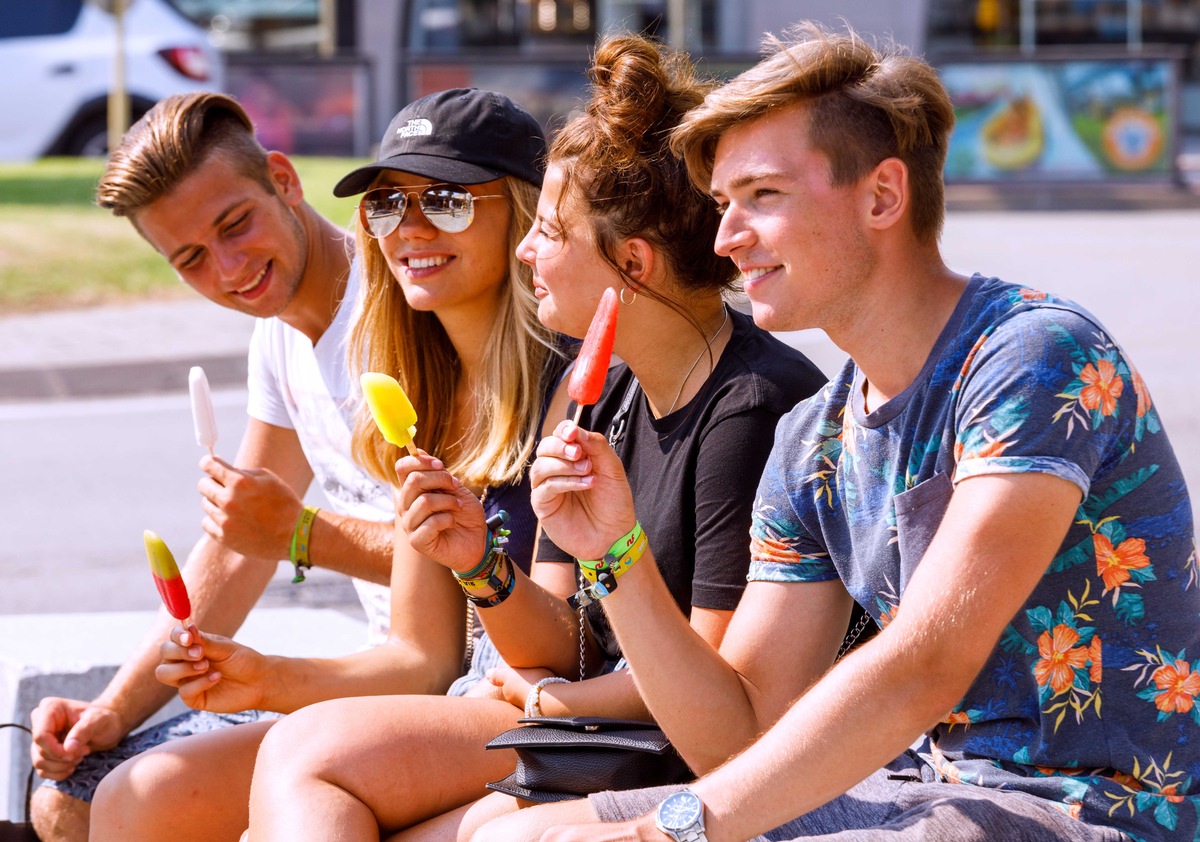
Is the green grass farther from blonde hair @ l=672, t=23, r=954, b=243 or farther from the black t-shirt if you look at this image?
blonde hair @ l=672, t=23, r=954, b=243

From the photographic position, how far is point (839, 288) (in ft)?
7.22

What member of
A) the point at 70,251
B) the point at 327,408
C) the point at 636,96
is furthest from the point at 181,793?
the point at 70,251

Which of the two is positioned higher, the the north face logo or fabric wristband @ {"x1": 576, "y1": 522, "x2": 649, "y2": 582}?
the the north face logo

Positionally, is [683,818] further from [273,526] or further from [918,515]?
[273,526]

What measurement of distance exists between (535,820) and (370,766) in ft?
1.26

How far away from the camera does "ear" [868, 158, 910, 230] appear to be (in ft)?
7.16

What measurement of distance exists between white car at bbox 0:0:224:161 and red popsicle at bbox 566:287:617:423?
15.0 metres

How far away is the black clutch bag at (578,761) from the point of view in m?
2.27

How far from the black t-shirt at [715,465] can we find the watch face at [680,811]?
555 millimetres

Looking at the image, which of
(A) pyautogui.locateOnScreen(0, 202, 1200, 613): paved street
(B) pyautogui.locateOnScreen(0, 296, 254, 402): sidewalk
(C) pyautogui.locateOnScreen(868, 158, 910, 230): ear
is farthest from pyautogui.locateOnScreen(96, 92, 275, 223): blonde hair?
(B) pyautogui.locateOnScreen(0, 296, 254, 402): sidewalk

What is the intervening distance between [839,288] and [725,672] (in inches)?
25.2

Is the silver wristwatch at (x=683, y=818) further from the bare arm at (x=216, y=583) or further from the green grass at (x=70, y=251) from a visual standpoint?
the green grass at (x=70, y=251)

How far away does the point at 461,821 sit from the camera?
2402mm

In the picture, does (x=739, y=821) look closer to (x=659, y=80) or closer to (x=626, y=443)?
(x=626, y=443)
